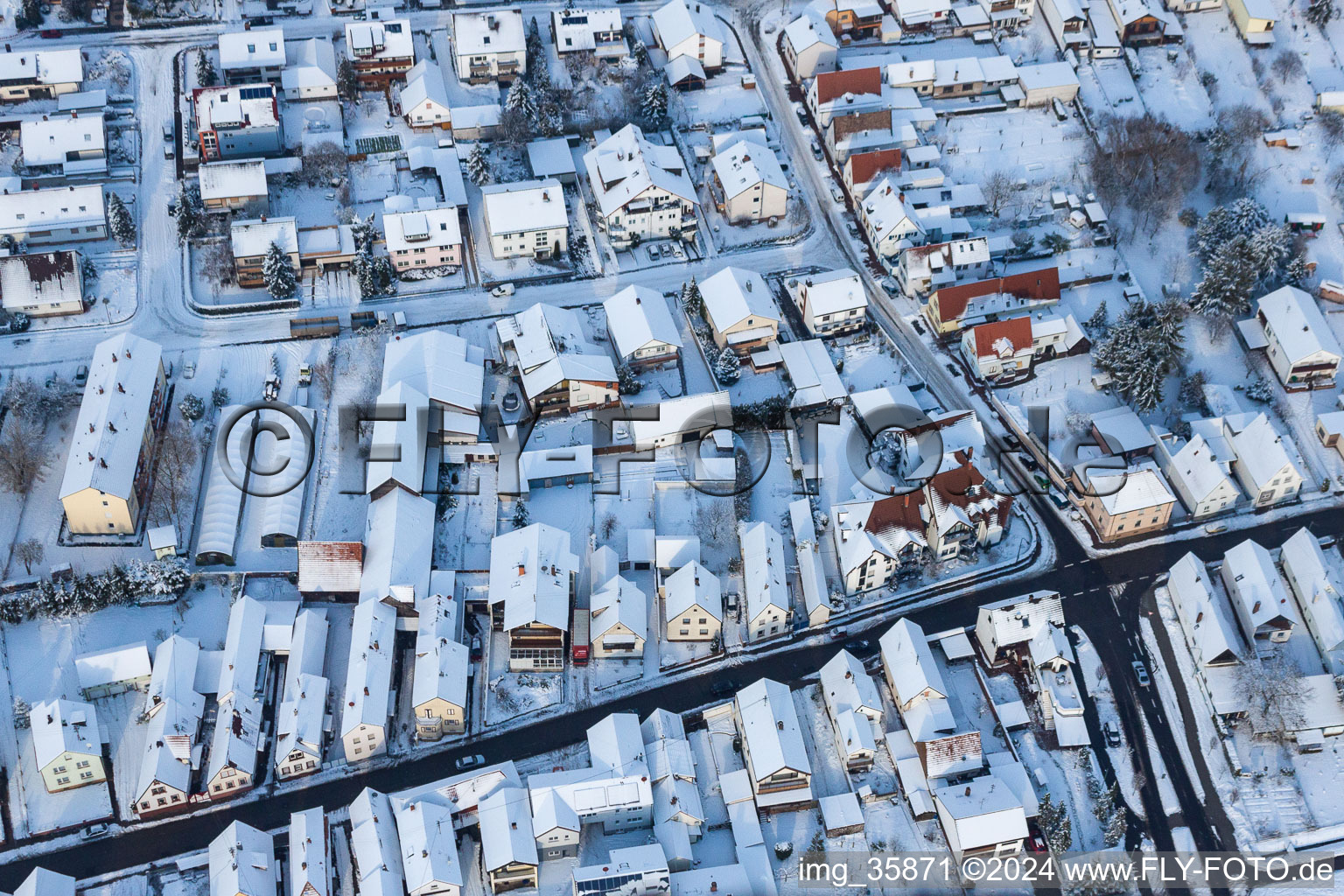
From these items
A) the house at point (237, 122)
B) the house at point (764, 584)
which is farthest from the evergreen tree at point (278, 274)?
the house at point (764, 584)

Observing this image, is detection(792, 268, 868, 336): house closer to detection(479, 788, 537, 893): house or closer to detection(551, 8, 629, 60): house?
detection(551, 8, 629, 60): house

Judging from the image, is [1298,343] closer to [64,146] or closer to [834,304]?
[834,304]

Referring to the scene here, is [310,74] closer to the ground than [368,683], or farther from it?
farther from it

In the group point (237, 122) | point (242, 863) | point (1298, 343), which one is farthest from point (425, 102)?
point (1298, 343)

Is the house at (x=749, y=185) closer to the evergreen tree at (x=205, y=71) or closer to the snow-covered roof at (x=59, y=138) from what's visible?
the evergreen tree at (x=205, y=71)

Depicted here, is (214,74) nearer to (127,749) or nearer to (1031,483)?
(127,749)

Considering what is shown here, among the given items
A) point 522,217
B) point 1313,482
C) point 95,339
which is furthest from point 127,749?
point 1313,482
